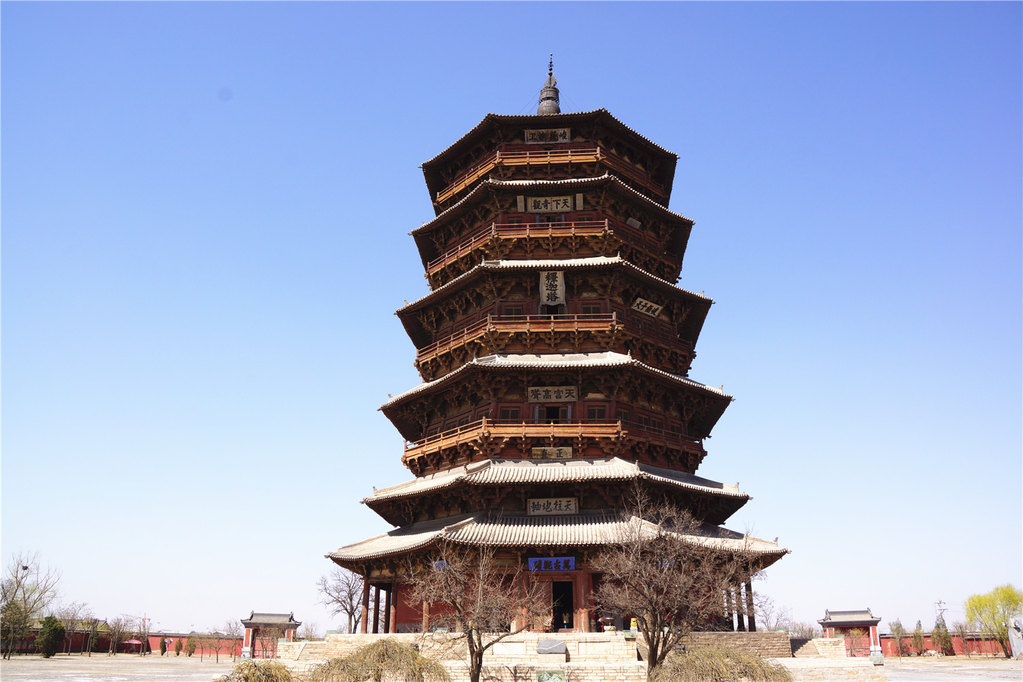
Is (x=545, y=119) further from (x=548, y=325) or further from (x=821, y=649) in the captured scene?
(x=821, y=649)

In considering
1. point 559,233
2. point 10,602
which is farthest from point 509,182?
point 10,602

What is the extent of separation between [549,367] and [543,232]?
6799 millimetres

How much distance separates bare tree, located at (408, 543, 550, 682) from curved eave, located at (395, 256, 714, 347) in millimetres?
11454

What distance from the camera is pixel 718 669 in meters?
16.7

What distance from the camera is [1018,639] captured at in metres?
60.1

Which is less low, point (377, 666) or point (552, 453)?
point (552, 453)

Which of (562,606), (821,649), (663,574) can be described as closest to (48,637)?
(562,606)

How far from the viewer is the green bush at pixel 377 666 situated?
52.4 ft

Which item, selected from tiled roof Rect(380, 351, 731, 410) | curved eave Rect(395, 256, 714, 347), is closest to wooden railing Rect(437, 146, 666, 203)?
curved eave Rect(395, 256, 714, 347)

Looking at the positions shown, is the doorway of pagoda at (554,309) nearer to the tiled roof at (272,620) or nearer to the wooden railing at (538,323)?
the wooden railing at (538,323)

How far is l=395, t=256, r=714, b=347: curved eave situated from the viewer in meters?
29.7

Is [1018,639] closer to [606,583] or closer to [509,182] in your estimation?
[606,583]

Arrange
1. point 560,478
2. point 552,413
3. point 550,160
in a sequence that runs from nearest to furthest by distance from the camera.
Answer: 1. point 560,478
2. point 552,413
3. point 550,160

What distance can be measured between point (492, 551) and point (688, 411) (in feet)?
38.0
